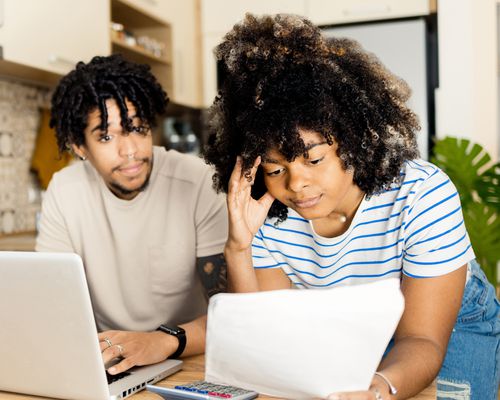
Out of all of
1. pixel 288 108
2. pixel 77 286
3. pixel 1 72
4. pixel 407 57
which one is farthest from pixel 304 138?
pixel 407 57

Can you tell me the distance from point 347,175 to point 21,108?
1.85m

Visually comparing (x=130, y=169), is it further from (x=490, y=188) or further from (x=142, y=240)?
(x=490, y=188)

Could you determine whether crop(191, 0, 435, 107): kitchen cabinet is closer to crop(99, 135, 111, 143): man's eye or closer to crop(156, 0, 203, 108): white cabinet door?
crop(156, 0, 203, 108): white cabinet door

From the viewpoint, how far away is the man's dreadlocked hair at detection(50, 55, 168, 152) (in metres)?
1.60

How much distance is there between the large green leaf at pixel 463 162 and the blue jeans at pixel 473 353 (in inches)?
54.8

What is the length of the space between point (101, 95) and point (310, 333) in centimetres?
105

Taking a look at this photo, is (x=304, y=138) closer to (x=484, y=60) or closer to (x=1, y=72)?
(x=1, y=72)

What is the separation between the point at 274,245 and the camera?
4.33 ft

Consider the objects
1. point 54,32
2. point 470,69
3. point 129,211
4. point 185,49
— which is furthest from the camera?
point 185,49

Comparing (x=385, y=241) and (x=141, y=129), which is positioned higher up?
(x=141, y=129)

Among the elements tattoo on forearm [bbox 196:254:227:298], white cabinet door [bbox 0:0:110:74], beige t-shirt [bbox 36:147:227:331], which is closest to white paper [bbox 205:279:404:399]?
tattoo on forearm [bbox 196:254:227:298]

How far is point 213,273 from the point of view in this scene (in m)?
1.54

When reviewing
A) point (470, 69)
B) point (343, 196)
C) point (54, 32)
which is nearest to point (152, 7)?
point (54, 32)

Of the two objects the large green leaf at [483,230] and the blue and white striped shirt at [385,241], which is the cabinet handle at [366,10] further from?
the blue and white striped shirt at [385,241]
